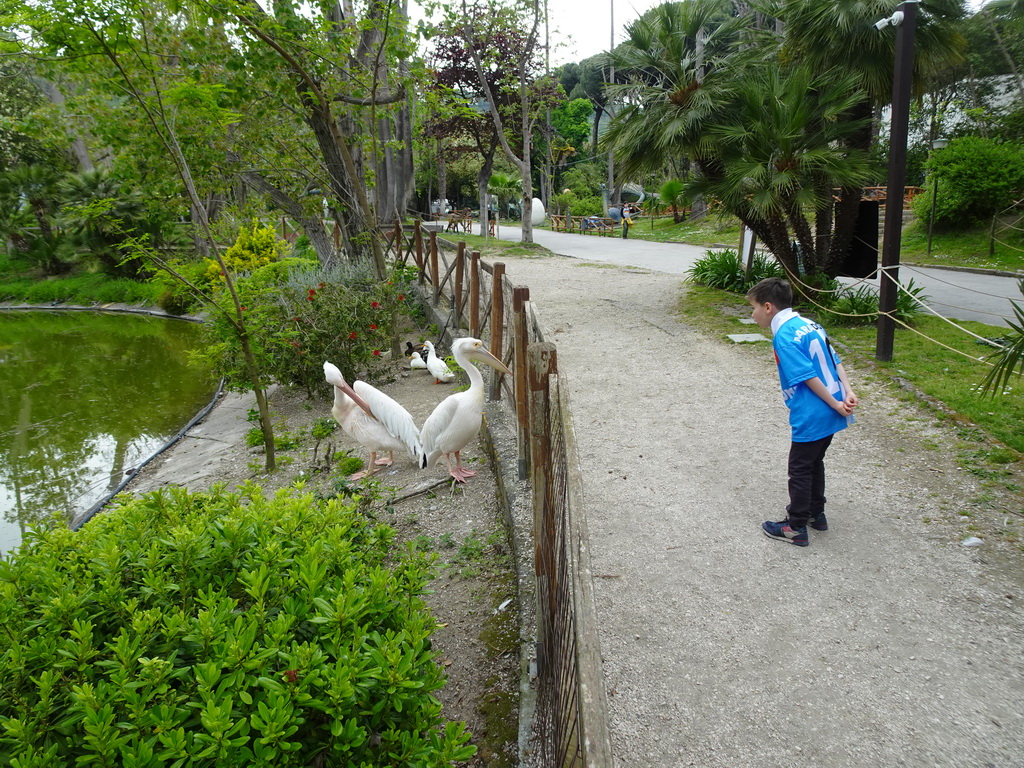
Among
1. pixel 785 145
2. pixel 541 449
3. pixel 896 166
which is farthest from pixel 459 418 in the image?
pixel 785 145

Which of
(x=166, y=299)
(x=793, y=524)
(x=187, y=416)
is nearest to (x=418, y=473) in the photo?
(x=793, y=524)

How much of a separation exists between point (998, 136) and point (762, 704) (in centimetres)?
2155

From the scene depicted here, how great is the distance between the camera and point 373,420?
6.46 meters

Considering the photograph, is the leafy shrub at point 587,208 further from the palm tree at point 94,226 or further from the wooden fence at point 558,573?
the wooden fence at point 558,573

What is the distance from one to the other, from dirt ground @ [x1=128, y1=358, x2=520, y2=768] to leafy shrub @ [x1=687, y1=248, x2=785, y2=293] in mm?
5929

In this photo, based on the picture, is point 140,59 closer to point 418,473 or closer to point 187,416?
point 418,473

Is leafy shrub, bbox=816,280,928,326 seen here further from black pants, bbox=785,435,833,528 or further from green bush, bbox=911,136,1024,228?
green bush, bbox=911,136,1024,228

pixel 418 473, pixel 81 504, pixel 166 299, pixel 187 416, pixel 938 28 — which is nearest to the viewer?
pixel 418 473

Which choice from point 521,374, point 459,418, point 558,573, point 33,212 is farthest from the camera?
point 33,212

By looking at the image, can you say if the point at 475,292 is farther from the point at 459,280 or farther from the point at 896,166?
the point at 896,166

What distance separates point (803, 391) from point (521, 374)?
2.00 metres

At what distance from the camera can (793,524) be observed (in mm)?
4148

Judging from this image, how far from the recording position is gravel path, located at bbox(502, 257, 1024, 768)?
9.09 ft

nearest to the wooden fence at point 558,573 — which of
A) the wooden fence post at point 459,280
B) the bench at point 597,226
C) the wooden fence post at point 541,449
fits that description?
the wooden fence post at point 541,449
